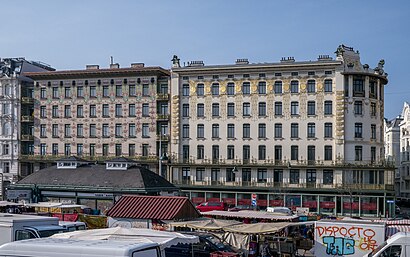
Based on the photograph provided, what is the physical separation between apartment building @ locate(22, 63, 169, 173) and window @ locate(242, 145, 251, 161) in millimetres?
8992

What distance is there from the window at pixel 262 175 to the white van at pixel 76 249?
51.1 meters

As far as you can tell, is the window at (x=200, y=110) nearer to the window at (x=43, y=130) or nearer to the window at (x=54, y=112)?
the window at (x=54, y=112)

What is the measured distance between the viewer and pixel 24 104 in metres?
72.2

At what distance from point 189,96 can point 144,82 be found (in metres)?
5.43

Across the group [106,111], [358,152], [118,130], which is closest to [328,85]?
[358,152]

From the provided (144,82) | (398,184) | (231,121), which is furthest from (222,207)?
(398,184)

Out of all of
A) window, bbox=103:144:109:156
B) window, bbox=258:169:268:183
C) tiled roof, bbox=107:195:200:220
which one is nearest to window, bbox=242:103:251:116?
window, bbox=258:169:268:183

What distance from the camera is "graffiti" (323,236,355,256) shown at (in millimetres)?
24234

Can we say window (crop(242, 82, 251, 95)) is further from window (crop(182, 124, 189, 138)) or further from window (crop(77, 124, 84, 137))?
window (crop(77, 124, 84, 137))

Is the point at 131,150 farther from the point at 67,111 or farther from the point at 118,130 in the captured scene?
the point at 67,111

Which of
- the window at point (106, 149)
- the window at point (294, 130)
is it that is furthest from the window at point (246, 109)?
the window at point (106, 149)

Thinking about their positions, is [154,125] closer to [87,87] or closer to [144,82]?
[144,82]

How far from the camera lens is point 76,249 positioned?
38.0 feet

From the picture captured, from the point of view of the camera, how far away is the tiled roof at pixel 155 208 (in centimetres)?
2866
